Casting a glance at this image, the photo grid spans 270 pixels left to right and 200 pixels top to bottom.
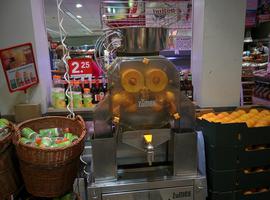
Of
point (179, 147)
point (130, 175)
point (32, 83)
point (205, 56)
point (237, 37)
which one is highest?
point (237, 37)

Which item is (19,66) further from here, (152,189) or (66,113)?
(152,189)

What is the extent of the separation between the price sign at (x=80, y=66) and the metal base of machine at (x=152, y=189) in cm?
133

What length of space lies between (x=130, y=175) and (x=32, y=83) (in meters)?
1.20

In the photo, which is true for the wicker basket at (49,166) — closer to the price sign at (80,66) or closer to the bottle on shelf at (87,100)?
the bottle on shelf at (87,100)

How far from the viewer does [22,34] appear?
2.03 metres

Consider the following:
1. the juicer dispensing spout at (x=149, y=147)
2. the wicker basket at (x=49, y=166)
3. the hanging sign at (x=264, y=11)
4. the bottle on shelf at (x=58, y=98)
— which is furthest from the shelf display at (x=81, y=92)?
the hanging sign at (x=264, y=11)

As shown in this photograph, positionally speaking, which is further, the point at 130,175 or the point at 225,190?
the point at 225,190

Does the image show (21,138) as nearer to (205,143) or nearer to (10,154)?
(10,154)

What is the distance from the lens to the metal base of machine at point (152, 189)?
135 cm

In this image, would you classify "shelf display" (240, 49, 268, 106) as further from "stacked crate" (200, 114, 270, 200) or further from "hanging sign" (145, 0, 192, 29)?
"stacked crate" (200, 114, 270, 200)

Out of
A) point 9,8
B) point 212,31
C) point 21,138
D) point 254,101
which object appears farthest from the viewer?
point 254,101

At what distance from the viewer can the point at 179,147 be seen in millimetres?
1419

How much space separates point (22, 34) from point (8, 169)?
110 centimetres

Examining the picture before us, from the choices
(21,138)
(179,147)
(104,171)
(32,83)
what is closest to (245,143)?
(179,147)
